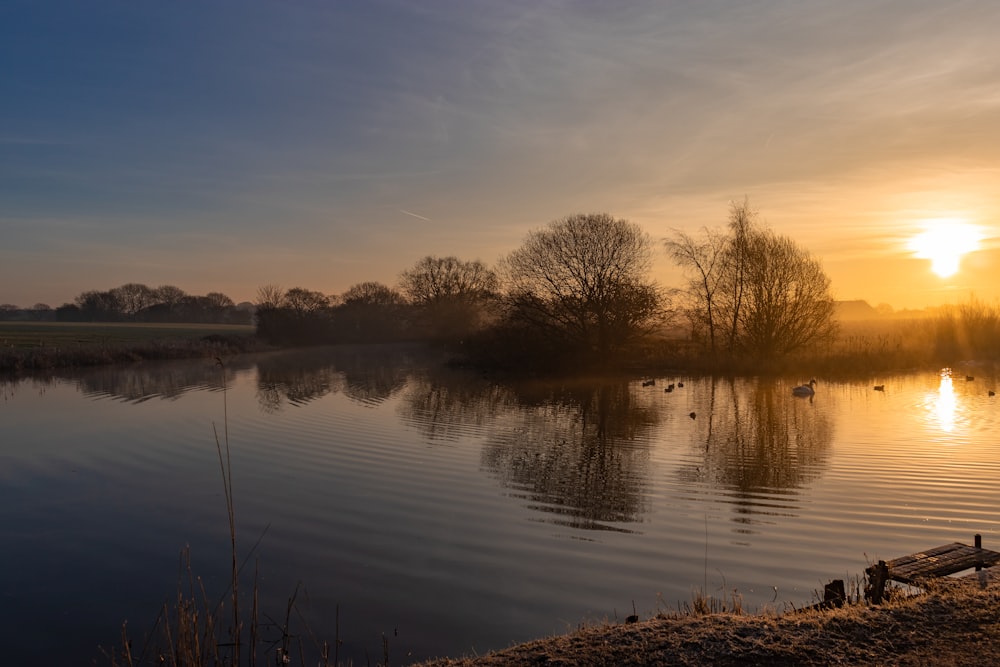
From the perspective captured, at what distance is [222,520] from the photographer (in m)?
9.48

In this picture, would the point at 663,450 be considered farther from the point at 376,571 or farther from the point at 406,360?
the point at 406,360

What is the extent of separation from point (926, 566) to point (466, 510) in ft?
18.5

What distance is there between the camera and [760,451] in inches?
552

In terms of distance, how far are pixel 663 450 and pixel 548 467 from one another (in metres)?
2.91

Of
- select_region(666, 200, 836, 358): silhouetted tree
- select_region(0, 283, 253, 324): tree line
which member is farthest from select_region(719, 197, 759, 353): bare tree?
select_region(0, 283, 253, 324): tree line

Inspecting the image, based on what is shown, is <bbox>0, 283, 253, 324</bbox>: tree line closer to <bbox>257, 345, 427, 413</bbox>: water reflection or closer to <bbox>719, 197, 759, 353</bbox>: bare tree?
<bbox>257, 345, 427, 413</bbox>: water reflection

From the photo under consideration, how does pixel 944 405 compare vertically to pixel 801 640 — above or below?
above

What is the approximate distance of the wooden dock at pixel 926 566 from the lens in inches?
217

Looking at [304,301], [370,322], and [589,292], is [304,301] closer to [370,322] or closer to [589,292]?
[370,322]

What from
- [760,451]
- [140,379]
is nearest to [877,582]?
[760,451]

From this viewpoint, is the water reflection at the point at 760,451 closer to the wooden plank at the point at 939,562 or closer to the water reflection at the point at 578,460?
the water reflection at the point at 578,460

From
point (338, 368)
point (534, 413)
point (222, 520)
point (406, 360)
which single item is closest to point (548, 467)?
point (222, 520)

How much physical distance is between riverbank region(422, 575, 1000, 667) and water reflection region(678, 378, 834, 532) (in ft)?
12.6

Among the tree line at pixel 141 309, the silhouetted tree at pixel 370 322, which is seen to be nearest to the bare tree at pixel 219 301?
Result: the tree line at pixel 141 309
